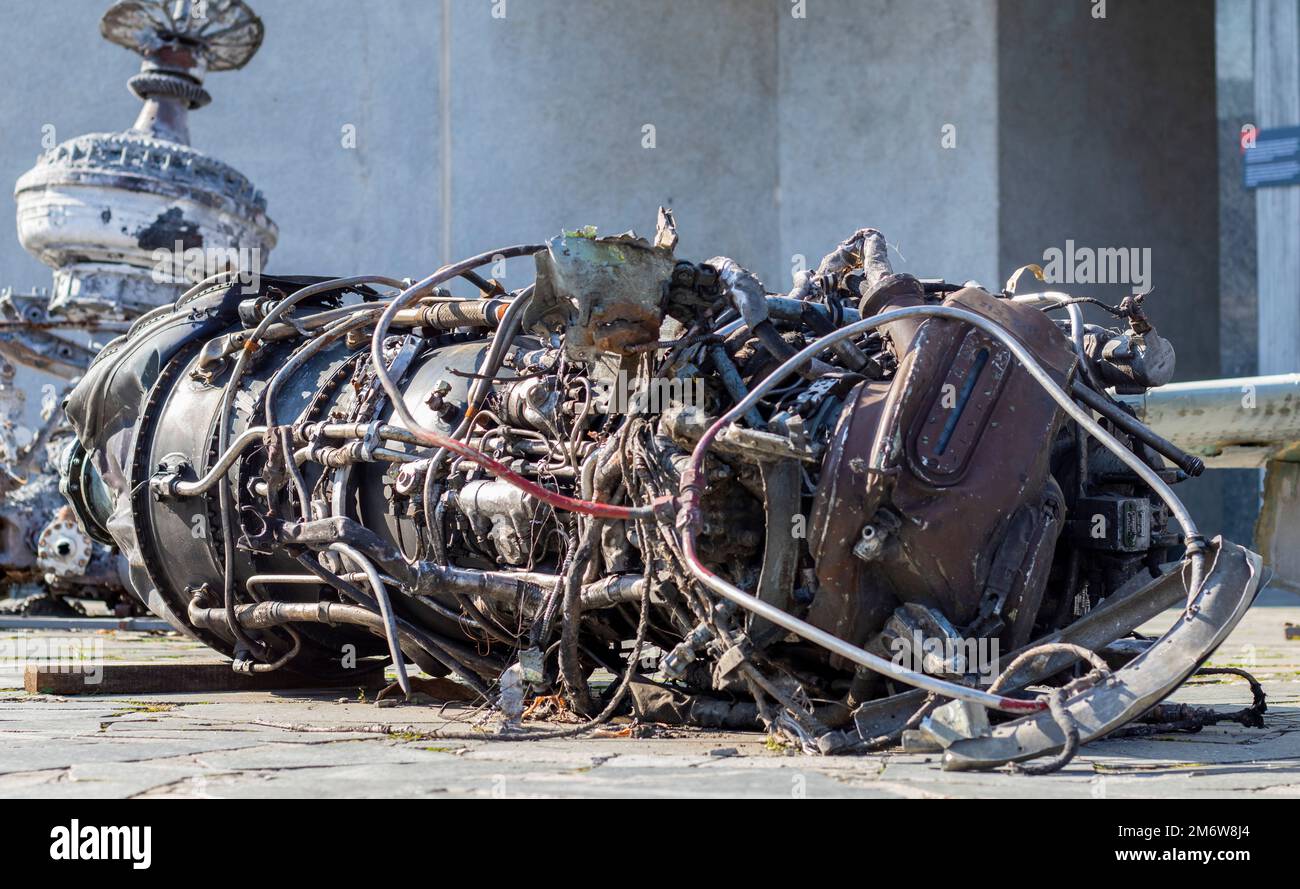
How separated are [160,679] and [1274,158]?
11.0m

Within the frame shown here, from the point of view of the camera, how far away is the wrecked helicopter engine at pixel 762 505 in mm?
3744

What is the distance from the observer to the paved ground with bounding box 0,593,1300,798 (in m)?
3.07

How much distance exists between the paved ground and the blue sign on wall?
9499 mm

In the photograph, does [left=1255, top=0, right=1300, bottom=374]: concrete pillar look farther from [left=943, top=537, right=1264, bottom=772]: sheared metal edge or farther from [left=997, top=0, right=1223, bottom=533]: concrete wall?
[left=943, top=537, right=1264, bottom=772]: sheared metal edge

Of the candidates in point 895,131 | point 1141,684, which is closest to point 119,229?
point 1141,684

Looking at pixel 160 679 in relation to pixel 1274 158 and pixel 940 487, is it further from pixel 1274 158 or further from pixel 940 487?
pixel 1274 158

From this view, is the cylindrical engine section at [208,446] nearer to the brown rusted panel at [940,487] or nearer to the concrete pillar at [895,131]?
the brown rusted panel at [940,487]

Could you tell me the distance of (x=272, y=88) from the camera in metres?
15.4

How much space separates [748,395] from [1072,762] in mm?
1137

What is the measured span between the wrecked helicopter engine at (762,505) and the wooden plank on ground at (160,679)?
78cm

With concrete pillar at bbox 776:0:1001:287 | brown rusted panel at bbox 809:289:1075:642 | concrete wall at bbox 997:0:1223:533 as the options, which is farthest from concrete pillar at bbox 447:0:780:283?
brown rusted panel at bbox 809:289:1075:642

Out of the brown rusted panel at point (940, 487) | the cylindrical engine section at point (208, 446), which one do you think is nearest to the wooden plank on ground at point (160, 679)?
the cylindrical engine section at point (208, 446)

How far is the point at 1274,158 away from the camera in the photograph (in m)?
13.5
